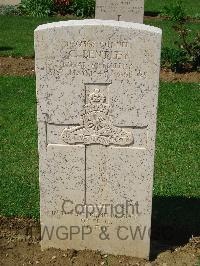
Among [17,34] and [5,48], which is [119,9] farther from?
[17,34]

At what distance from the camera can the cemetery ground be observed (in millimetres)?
4918

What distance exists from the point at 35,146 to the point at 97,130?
3.24m

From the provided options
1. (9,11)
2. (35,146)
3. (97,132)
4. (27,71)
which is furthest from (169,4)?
(97,132)

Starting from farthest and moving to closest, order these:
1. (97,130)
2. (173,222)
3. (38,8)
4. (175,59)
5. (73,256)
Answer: (38,8) < (175,59) < (173,222) < (73,256) < (97,130)

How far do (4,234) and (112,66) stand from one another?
204cm

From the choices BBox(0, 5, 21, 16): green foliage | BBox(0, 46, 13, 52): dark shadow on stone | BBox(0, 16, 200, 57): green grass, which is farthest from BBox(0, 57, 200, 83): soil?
BBox(0, 5, 21, 16): green foliage

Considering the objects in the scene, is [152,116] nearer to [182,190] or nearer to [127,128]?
[127,128]

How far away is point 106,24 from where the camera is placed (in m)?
4.25

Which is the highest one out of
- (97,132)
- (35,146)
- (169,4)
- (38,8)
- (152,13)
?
(97,132)

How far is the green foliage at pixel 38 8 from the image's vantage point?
18.6m

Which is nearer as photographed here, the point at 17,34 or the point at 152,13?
the point at 17,34

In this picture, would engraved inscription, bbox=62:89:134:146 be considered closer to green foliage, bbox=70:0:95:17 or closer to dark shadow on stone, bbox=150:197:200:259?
dark shadow on stone, bbox=150:197:200:259

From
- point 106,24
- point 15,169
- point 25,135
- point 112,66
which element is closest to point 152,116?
point 112,66

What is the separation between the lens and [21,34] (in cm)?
1539
